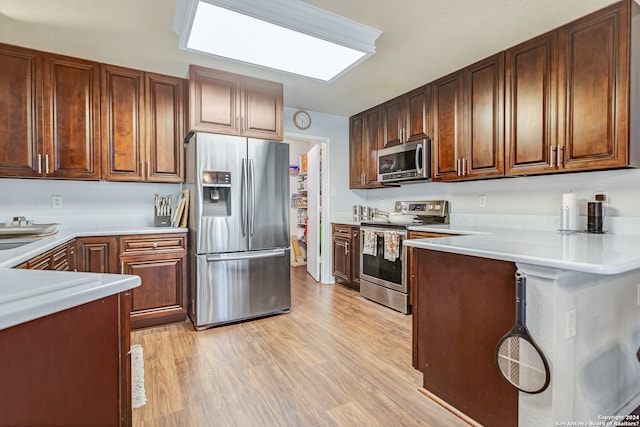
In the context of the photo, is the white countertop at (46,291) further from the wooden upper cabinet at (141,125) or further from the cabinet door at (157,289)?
the wooden upper cabinet at (141,125)

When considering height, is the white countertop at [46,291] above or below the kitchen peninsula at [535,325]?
above

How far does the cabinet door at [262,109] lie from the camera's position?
10.0 ft

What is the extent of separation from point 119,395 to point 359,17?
2.36 meters

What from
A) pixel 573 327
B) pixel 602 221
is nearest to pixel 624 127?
pixel 602 221

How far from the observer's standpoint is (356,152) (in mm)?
4480

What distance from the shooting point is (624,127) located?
203 cm

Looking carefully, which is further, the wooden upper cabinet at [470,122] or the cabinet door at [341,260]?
the cabinet door at [341,260]

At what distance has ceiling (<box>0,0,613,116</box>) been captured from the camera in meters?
2.04

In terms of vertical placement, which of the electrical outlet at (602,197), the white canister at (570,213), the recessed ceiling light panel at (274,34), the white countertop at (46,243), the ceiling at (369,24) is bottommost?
the white countertop at (46,243)

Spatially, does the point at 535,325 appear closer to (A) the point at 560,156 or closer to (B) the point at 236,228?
(A) the point at 560,156

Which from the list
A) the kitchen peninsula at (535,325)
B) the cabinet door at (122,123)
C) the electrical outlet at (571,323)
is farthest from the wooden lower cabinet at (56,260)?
the electrical outlet at (571,323)

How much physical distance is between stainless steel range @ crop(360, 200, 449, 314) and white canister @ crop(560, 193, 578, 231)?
124 centimetres

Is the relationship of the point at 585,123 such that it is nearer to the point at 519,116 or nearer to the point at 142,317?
the point at 519,116

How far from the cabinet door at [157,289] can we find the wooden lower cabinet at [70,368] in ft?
6.89
